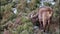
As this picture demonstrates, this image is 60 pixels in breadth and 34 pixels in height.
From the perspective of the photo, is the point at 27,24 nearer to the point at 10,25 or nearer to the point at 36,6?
the point at 10,25

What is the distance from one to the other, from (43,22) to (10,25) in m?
0.41

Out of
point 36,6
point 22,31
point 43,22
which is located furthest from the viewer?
point 36,6

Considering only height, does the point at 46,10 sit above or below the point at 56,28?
above

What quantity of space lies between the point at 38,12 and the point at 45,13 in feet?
0.46

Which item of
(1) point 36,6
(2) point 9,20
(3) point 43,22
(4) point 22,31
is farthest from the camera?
(1) point 36,6

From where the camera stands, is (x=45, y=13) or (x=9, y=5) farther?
(x=9, y=5)

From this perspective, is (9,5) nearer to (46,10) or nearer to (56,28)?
(46,10)

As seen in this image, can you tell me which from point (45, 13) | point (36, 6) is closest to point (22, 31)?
point (45, 13)

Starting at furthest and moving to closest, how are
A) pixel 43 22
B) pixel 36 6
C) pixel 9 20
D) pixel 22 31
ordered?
pixel 36 6, pixel 9 20, pixel 43 22, pixel 22 31

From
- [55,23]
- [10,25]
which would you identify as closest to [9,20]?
[10,25]

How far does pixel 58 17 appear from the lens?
8.78 feet

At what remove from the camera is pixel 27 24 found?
101 inches

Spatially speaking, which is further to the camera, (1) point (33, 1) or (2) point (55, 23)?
(1) point (33, 1)

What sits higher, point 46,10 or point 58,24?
point 46,10
